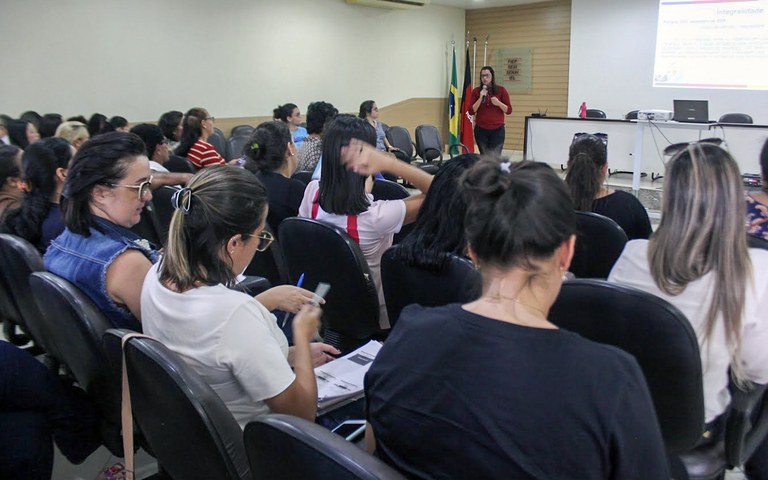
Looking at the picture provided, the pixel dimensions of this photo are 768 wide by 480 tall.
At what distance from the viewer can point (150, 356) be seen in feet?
3.46

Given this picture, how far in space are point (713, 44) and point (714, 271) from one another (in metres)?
8.12

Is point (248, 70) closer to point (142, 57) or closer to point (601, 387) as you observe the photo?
point (142, 57)

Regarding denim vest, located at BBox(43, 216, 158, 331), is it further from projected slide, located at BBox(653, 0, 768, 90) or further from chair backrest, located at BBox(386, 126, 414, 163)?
projected slide, located at BBox(653, 0, 768, 90)

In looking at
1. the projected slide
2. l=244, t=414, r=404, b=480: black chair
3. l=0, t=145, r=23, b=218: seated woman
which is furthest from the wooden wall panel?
l=244, t=414, r=404, b=480: black chair

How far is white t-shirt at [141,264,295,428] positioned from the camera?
47.7 inches

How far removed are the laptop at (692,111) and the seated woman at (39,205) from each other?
6627 mm

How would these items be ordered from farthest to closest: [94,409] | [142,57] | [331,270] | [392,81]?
[392,81]
[142,57]
[331,270]
[94,409]

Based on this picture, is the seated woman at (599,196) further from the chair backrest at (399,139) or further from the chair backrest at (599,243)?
the chair backrest at (399,139)

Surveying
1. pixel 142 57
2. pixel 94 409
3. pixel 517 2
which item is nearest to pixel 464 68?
pixel 517 2

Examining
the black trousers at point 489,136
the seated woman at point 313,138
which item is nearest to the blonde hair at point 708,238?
the seated woman at point 313,138

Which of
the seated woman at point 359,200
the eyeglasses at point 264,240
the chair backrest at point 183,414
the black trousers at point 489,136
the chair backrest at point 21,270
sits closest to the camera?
the chair backrest at point 183,414

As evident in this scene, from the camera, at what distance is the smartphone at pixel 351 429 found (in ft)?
4.14

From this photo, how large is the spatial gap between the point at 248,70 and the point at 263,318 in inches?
288

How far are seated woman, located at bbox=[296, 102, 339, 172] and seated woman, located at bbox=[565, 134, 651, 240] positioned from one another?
2.17 metres
